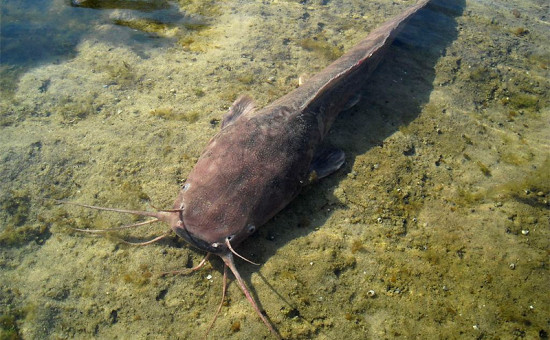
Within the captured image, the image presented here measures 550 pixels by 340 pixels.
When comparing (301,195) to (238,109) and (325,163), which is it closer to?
(325,163)

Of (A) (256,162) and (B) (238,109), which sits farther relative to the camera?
(B) (238,109)

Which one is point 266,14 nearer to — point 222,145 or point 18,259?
point 222,145

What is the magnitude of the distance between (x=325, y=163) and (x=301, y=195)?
476mm

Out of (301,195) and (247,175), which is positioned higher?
(247,175)

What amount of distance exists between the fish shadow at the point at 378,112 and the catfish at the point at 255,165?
17 centimetres

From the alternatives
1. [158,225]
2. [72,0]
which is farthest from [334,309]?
[72,0]

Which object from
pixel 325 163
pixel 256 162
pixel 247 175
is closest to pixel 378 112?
pixel 325 163

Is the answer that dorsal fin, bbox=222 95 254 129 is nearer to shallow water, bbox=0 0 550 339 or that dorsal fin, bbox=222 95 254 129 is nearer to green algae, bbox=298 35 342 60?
shallow water, bbox=0 0 550 339

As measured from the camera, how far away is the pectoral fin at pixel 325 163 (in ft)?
12.1

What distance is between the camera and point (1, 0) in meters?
5.92

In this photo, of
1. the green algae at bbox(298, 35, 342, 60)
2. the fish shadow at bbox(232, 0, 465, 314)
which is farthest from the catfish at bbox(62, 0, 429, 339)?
the green algae at bbox(298, 35, 342, 60)

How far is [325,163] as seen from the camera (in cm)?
382

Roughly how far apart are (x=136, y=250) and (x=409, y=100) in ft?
12.3

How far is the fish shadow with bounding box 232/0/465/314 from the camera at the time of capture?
3.33 metres
